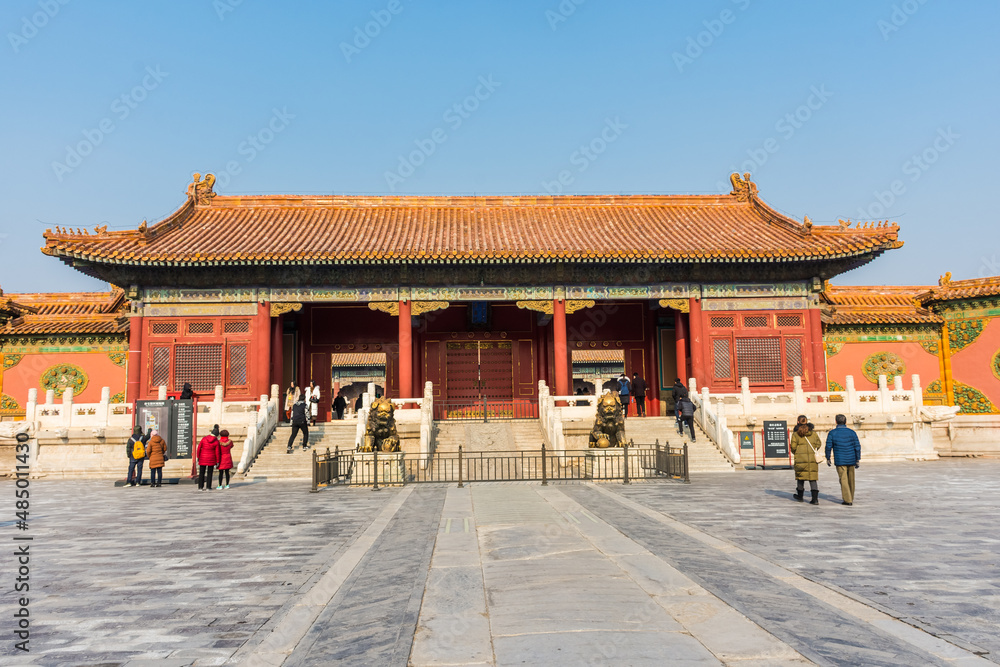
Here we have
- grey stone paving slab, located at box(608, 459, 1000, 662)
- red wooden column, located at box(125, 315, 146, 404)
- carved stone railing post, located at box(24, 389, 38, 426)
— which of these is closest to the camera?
grey stone paving slab, located at box(608, 459, 1000, 662)

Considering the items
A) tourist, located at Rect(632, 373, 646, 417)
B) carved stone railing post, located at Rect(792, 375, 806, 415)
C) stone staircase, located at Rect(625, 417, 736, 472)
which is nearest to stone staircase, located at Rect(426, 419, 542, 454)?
stone staircase, located at Rect(625, 417, 736, 472)

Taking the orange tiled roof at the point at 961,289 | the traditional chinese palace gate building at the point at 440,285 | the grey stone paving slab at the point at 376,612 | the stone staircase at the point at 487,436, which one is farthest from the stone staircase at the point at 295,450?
the orange tiled roof at the point at 961,289

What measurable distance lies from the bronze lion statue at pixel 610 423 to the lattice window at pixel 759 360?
8200 mm

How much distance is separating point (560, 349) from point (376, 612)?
54.8 feet

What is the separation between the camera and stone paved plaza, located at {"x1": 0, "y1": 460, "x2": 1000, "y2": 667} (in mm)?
3865

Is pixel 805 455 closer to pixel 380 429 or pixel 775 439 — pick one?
pixel 775 439

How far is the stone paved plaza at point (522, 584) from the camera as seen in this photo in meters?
3.87

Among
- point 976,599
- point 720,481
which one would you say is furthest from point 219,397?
point 976,599

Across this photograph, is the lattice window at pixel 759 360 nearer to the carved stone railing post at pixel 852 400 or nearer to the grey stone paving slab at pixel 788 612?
the carved stone railing post at pixel 852 400

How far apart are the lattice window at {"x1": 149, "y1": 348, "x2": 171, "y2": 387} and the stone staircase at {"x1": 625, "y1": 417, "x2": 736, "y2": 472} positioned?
13.9 metres

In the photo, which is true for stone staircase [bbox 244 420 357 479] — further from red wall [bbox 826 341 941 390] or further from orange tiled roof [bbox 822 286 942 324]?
orange tiled roof [bbox 822 286 942 324]

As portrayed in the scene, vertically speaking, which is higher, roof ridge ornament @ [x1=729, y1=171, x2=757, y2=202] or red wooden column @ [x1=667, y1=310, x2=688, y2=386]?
roof ridge ornament @ [x1=729, y1=171, x2=757, y2=202]

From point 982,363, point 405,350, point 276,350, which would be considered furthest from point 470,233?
point 982,363

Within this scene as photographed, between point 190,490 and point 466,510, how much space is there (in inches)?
282
